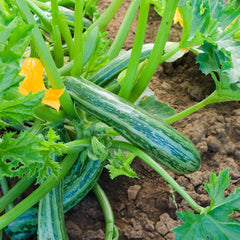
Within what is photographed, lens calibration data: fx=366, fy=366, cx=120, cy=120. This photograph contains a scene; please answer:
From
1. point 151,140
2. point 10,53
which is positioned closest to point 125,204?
point 151,140

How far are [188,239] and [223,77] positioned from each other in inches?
Answer: 28.1

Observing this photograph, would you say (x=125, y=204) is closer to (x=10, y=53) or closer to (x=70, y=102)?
(x=70, y=102)

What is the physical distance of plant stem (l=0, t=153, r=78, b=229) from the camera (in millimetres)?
1440

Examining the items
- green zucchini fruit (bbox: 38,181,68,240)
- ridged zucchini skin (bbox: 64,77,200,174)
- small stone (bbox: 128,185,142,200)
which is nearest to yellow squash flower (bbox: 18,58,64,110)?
ridged zucchini skin (bbox: 64,77,200,174)

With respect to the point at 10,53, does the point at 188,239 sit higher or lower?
lower

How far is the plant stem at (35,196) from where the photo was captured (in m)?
1.44

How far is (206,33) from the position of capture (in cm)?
152

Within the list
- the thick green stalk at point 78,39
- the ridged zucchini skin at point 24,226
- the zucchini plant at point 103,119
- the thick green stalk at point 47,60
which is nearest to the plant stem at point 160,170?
the zucchini plant at point 103,119

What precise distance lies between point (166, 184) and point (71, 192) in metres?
0.52

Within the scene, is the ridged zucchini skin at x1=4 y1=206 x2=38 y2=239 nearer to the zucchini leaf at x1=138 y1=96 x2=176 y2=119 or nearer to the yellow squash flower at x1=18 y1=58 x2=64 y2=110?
the yellow squash flower at x1=18 y1=58 x2=64 y2=110

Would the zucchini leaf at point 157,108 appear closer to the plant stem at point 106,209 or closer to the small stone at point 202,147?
the small stone at point 202,147

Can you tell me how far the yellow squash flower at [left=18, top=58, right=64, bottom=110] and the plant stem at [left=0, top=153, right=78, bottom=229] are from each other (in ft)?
0.91

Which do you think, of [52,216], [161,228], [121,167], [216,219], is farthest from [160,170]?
[52,216]

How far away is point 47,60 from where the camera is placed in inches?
60.3
